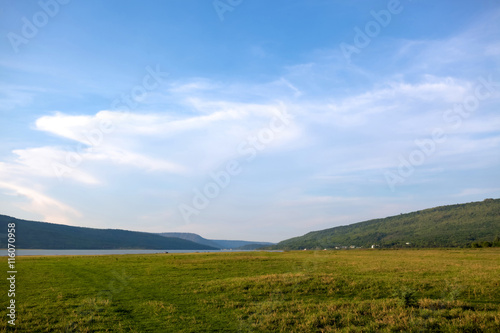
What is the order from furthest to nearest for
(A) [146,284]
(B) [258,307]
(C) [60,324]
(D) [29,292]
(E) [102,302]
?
(A) [146,284] → (D) [29,292] → (E) [102,302] → (B) [258,307] → (C) [60,324]

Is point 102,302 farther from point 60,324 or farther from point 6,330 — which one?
point 6,330

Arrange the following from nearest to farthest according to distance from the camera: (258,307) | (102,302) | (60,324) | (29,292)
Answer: (60,324) < (258,307) < (102,302) < (29,292)

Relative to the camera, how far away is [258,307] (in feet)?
61.3

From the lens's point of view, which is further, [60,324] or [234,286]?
[234,286]

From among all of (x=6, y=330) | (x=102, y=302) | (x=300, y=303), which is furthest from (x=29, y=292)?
(x=300, y=303)

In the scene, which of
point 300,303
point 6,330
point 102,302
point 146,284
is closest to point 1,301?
point 102,302

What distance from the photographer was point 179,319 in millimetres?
16672

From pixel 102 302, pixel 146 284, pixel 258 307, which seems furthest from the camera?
pixel 146 284

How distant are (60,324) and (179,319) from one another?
5.52m

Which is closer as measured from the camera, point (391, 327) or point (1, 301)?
point (391, 327)

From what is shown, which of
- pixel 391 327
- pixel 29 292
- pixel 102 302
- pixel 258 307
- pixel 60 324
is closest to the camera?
pixel 391 327

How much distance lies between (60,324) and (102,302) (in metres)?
4.96

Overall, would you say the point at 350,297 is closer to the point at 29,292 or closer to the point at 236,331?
the point at 236,331

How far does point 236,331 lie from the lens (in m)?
14.6
